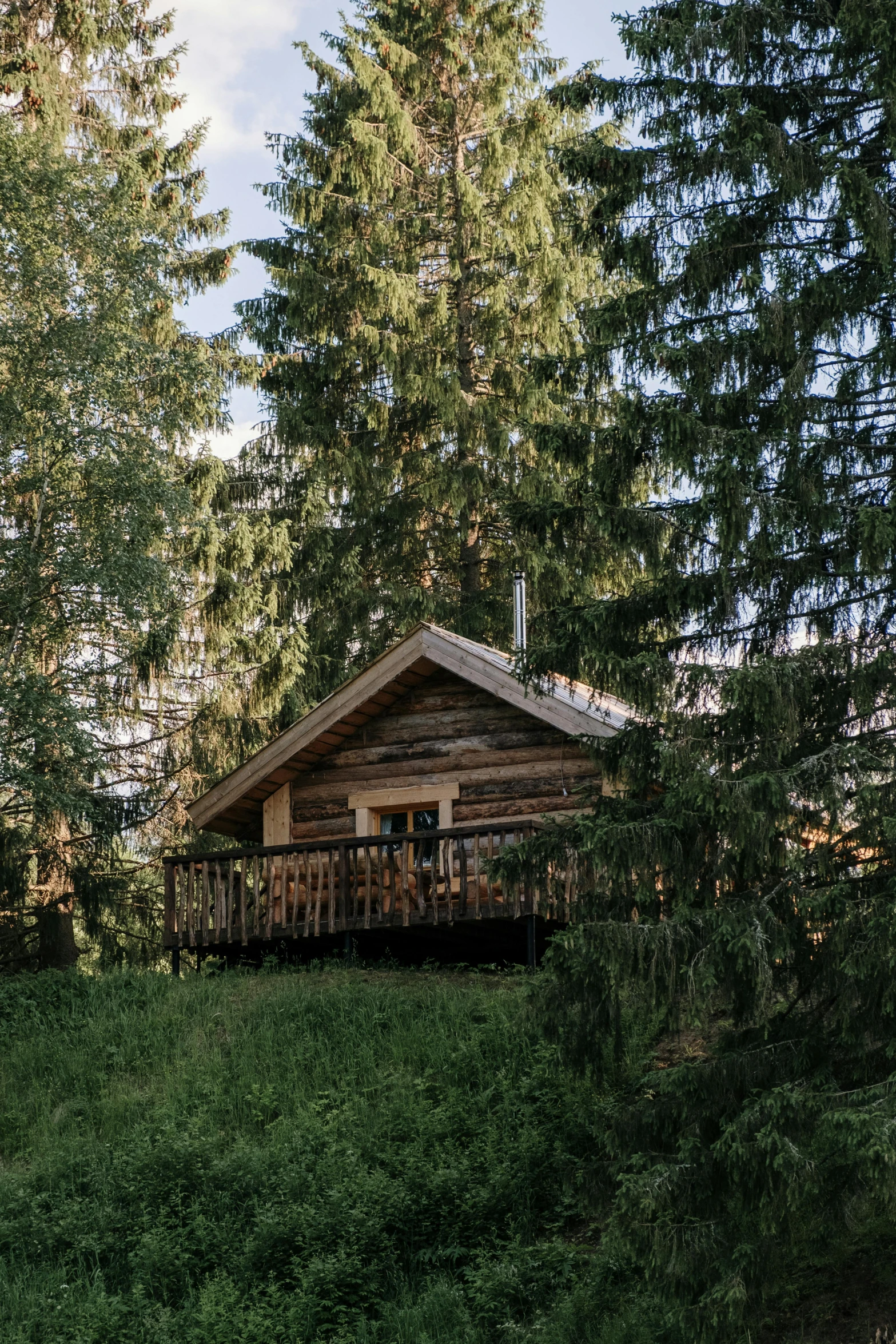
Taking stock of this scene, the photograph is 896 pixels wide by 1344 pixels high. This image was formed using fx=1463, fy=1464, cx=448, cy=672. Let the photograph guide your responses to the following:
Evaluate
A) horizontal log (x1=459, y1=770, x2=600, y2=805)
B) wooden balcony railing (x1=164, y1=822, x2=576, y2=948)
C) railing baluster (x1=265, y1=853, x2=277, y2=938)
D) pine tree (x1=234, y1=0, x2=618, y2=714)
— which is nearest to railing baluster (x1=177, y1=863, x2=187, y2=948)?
wooden balcony railing (x1=164, y1=822, x2=576, y2=948)

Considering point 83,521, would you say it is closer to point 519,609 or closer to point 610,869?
point 519,609

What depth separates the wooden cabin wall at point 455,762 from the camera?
19141 mm

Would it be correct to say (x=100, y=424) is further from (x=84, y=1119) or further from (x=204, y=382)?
(x=84, y=1119)

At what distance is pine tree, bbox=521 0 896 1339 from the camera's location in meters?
8.95

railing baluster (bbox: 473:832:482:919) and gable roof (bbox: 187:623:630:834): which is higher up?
gable roof (bbox: 187:623:630:834)

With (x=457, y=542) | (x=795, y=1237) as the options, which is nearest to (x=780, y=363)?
(x=795, y=1237)

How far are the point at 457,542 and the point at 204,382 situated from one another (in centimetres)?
815

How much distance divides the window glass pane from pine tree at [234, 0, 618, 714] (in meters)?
6.26

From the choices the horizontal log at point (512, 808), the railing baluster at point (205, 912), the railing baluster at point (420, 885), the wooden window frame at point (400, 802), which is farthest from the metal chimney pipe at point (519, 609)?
the railing baluster at point (205, 912)

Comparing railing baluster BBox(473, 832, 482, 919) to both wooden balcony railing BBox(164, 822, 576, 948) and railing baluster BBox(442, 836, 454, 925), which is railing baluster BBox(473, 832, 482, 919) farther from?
railing baluster BBox(442, 836, 454, 925)

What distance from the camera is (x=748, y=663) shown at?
1052cm

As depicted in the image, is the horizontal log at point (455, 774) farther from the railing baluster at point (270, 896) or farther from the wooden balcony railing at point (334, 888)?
the railing baluster at point (270, 896)

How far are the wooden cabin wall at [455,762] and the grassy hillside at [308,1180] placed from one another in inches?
146

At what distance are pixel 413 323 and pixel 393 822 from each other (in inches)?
434
